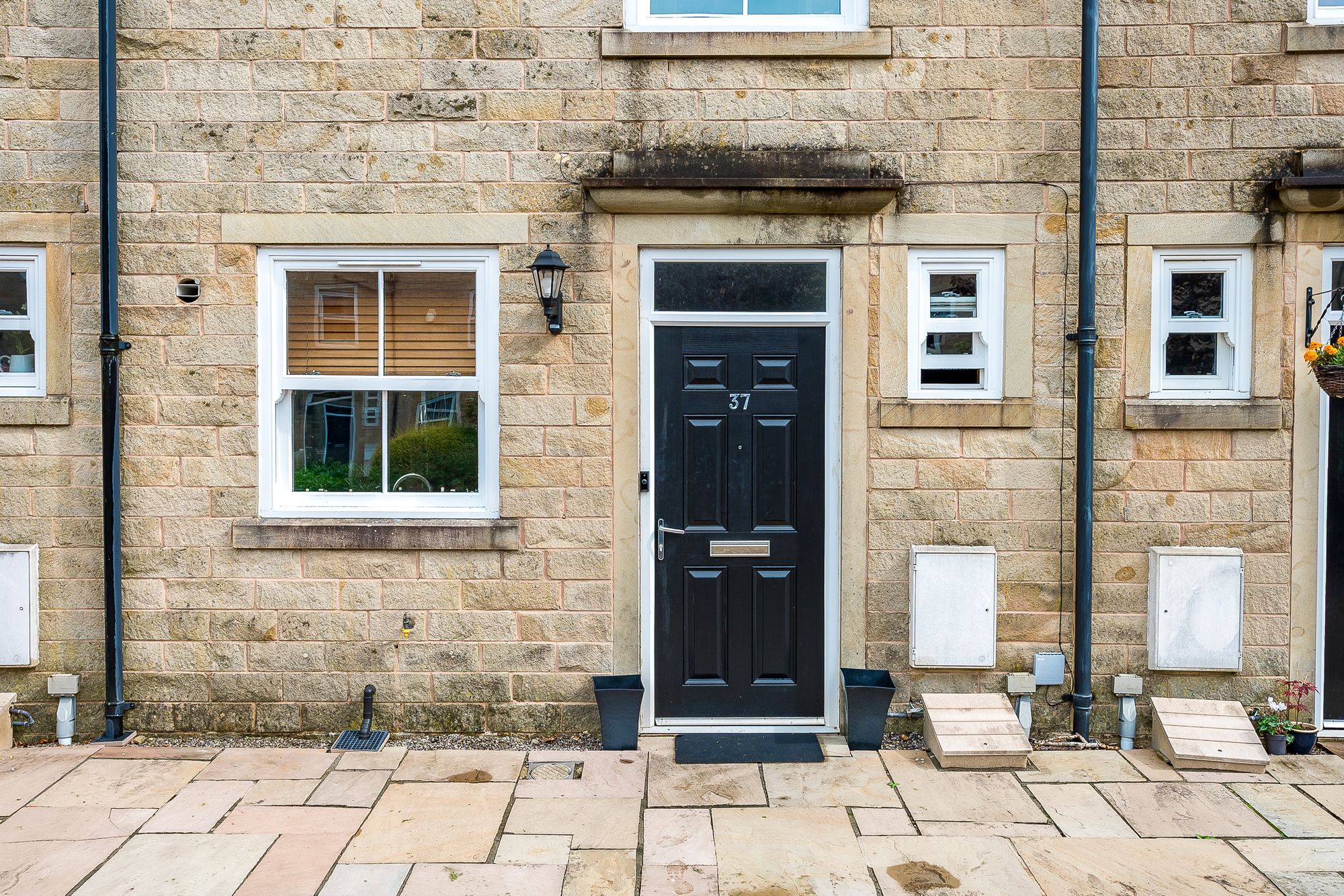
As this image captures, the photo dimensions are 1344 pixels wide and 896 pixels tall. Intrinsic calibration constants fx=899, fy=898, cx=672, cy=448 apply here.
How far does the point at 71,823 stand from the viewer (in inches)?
153

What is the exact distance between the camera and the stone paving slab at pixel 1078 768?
4.36 metres

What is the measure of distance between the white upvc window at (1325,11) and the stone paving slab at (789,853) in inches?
189

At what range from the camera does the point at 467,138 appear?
4.78 meters

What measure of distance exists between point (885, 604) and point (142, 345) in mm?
4246

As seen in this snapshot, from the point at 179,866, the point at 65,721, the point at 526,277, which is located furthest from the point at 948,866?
the point at 65,721

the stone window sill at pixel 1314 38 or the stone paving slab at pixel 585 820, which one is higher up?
the stone window sill at pixel 1314 38

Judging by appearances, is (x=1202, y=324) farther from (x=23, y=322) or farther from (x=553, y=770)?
(x=23, y=322)

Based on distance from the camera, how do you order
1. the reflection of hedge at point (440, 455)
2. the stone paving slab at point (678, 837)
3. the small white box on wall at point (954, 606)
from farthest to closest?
the reflection of hedge at point (440, 455)
the small white box on wall at point (954, 606)
the stone paving slab at point (678, 837)

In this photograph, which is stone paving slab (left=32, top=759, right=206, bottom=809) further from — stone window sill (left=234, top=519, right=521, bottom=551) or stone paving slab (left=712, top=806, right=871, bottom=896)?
stone paving slab (left=712, top=806, right=871, bottom=896)

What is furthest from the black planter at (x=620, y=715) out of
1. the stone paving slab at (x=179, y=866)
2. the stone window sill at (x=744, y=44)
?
the stone window sill at (x=744, y=44)

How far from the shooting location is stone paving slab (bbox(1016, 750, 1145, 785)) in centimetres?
436

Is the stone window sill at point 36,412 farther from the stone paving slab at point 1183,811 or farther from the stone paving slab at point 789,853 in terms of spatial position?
the stone paving slab at point 1183,811

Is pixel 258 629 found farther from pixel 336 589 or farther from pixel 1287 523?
pixel 1287 523

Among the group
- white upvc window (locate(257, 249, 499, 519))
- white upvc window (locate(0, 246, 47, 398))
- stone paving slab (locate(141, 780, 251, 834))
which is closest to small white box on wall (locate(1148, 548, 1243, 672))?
white upvc window (locate(257, 249, 499, 519))
